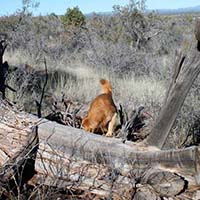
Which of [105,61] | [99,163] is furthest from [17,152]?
[105,61]

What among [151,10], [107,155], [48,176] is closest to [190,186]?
[107,155]

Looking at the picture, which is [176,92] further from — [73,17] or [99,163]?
[73,17]

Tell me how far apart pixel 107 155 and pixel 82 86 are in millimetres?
4911

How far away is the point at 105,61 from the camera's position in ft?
42.4

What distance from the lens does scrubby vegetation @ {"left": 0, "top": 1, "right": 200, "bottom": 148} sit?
25.6 ft

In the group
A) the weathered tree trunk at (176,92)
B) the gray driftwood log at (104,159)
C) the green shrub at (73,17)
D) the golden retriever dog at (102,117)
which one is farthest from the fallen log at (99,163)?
the green shrub at (73,17)

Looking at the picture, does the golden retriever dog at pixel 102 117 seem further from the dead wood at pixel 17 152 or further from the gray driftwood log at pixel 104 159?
the dead wood at pixel 17 152

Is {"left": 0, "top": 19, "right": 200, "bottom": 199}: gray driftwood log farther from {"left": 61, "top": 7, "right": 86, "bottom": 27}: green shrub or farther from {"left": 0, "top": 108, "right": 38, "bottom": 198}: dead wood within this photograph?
{"left": 61, "top": 7, "right": 86, "bottom": 27}: green shrub

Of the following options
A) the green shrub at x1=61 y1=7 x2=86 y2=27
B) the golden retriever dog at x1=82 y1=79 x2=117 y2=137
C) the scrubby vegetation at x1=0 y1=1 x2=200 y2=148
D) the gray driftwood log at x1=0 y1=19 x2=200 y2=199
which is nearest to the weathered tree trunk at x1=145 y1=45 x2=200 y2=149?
the gray driftwood log at x1=0 y1=19 x2=200 y2=199

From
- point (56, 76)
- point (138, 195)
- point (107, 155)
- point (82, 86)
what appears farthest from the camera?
point (56, 76)

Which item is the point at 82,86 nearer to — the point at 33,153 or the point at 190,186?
the point at 33,153

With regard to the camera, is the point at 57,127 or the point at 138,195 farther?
the point at 57,127

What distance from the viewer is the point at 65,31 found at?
22125 mm

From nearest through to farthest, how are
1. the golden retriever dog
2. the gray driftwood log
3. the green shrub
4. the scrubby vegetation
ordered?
1. the gray driftwood log
2. the golden retriever dog
3. the scrubby vegetation
4. the green shrub
